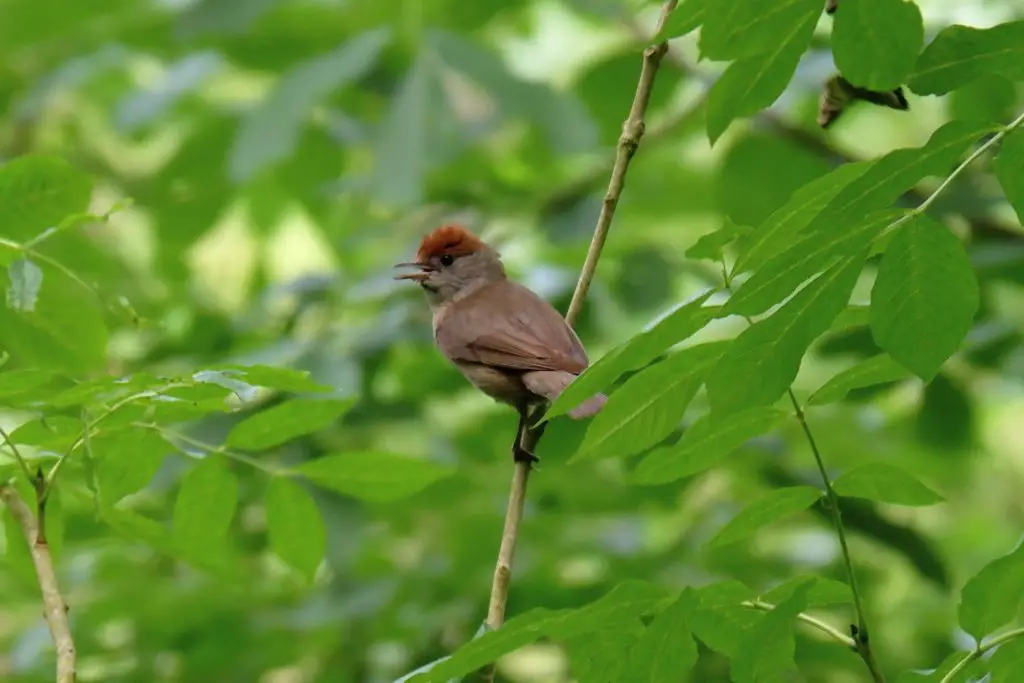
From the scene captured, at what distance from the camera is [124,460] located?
1.88 m

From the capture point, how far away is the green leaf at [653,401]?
156 centimetres

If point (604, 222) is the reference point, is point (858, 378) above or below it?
below

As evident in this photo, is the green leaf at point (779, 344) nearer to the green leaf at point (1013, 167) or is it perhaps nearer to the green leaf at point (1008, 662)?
the green leaf at point (1013, 167)

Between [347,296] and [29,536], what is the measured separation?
87.0 inches

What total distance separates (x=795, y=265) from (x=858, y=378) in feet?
1.55

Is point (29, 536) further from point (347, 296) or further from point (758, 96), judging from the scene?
point (347, 296)

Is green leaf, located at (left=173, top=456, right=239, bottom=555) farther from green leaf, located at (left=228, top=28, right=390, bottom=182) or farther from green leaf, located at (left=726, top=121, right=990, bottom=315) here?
green leaf, located at (left=228, top=28, right=390, bottom=182)

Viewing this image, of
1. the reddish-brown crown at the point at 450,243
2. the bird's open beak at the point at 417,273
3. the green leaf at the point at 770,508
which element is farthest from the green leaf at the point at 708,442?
the reddish-brown crown at the point at 450,243

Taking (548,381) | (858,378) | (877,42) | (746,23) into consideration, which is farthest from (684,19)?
(548,381)

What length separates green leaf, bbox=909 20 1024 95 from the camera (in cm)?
149

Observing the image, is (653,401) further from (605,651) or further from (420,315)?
(420,315)

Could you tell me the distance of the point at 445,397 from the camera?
4.39 metres

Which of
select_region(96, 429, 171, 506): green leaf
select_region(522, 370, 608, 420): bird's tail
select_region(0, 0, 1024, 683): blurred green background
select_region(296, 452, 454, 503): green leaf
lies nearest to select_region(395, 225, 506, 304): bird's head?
select_region(0, 0, 1024, 683): blurred green background

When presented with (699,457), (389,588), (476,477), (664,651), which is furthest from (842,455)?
(664,651)
